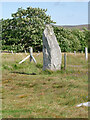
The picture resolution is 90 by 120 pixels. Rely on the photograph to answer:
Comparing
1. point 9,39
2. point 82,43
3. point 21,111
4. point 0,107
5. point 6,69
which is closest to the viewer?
point 21,111

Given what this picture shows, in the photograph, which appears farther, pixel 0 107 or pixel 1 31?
pixel 1 31

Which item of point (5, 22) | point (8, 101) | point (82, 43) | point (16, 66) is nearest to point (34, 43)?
point (5, 22)

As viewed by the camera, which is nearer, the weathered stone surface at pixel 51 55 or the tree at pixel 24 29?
the weathered stone surface at pixel 51 55

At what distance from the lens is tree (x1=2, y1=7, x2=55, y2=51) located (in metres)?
36.1

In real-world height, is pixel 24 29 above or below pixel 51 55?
above

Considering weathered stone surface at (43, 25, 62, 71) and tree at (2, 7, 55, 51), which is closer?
weathered stone surface at (43, 25, 62, 71)

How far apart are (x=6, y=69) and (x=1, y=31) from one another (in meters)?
22.3

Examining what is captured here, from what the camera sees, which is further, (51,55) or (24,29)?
(24,29)

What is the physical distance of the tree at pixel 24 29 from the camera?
36.1 metres

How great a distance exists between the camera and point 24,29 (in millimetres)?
35750

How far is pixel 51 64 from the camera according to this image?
14.0 m

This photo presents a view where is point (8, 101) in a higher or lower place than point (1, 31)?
lower

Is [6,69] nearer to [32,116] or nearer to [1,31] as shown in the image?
[32,116]

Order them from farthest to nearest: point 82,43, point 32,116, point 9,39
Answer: point 82,43 → point 9,39 → point 32,116
